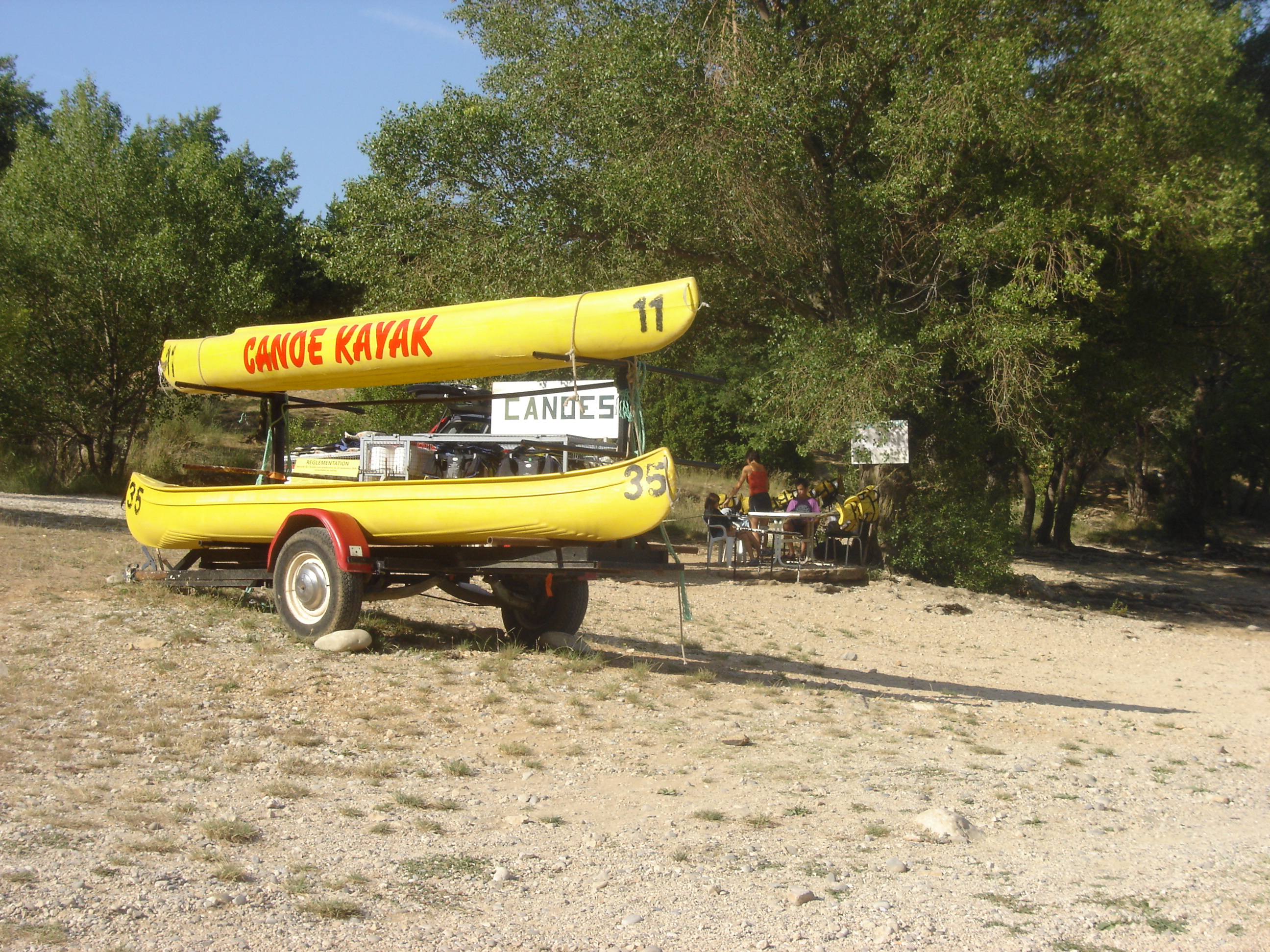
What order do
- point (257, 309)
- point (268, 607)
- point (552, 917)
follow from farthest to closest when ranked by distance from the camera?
point (257, 309)
point (268, 607)
point (552, 917)

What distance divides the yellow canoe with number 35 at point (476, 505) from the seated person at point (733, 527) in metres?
8.54

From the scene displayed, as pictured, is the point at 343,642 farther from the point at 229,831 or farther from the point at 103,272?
the point at 103,272

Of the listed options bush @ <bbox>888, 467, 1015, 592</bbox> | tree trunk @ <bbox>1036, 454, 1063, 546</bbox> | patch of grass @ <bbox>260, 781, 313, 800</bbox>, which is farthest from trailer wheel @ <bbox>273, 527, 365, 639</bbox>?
tree trunk @ <bbox>1036, 454, 1063, 546</bbox>

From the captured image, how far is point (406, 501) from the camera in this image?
8.15 meters

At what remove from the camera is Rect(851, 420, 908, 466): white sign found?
1558 cm

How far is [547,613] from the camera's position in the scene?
9.45m

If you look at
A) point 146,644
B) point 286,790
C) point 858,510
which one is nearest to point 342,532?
point 146,644

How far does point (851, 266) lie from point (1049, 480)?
15.3 metres

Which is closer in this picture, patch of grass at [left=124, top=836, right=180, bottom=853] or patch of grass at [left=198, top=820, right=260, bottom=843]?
patch of grass at [left=124, top=836, right=180, bottom=853]

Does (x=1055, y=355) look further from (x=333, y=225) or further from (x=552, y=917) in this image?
(x=333, y=225)

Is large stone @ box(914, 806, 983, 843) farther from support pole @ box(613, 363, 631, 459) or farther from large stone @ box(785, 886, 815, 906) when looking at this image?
support pole @ box(613, 363, 631, 459)

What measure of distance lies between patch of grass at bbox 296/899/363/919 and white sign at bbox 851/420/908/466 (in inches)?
483

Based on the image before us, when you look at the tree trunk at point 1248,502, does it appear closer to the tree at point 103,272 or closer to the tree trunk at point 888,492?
the tree trunk at point 888,492

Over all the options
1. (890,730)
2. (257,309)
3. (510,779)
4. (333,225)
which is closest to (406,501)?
(510,779)
